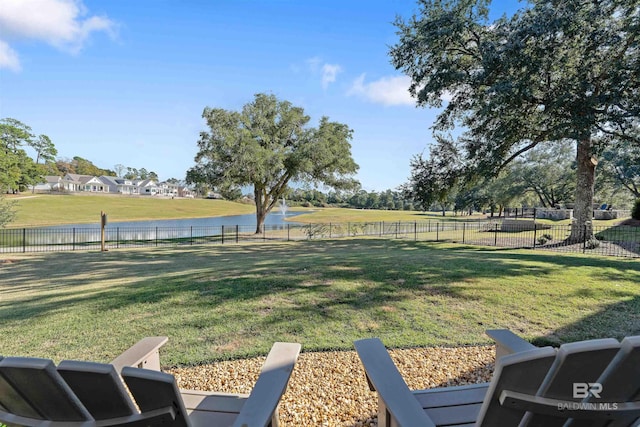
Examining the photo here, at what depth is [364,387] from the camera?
9.46 ft

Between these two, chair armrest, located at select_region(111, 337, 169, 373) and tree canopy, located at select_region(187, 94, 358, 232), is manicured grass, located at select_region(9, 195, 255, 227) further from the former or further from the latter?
chair armrest, located at select_region(111, 337, 169, 373)

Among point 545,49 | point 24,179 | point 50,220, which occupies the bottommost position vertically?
point 50,220

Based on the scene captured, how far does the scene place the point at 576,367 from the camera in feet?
3.66

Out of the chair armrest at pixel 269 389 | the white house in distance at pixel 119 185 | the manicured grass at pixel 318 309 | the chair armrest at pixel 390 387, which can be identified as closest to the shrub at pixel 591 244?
the manicured grass at pixel 318 309

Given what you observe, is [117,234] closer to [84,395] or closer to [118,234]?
[118,234]

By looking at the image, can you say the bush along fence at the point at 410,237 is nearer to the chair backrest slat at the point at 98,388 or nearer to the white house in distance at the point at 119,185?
the chair backrest slat at the point at 98,388

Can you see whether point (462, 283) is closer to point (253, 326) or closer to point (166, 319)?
point (253, 326)

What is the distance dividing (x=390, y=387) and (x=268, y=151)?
65.6 ft

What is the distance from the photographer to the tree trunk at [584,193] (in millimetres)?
12828

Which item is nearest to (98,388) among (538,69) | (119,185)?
(538,69)

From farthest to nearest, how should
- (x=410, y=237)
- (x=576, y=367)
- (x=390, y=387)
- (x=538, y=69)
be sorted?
(x=410, y=237)
(x=538, y=69)
(x=390, y=387)
(x=576, y=367)

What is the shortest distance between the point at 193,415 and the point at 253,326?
7.49 ft

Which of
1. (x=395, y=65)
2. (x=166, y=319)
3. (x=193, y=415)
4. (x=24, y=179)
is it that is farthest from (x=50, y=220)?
(x=193, y=415)

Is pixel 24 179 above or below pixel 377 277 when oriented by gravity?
above
